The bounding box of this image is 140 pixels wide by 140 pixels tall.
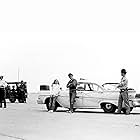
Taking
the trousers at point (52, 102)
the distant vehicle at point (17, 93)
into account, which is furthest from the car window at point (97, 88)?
the distant vehicle at point (17, 93)

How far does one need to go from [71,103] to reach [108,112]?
1.65 metres

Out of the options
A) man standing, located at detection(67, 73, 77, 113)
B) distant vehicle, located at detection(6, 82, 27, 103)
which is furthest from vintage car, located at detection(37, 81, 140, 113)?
distant vehicle, located at detection(6, 82, 27, 103)

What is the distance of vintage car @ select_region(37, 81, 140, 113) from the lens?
19953 mm

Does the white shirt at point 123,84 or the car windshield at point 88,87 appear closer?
the white shirt at point 123,84

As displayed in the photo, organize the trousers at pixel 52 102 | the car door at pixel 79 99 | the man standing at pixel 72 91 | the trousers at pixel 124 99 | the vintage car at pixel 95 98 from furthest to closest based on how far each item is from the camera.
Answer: the trousers at pixel 52 102, the car door at pixel 79 99, the man standing at pixel 72 91, the vintage car at pixel 95 98, the trousers at pixel 124 99

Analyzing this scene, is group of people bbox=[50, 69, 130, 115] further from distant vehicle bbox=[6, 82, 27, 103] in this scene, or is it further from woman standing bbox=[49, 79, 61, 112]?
distant vehicle bbox=[6, 82, 27, 103]

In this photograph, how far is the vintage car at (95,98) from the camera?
20.0 meters

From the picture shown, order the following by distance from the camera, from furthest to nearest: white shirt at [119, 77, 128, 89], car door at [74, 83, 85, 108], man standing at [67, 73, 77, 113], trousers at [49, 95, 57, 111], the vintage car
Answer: trousers at [49, 95, 57, 111], car door at [74, 83, 85, 108], man standing at [67, 73, 77, 113], the vintage car, white shirt at [119, 77, 128, 89]

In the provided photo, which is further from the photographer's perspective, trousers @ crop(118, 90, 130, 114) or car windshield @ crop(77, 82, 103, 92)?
car windshield @ crop(77, 82, 103, 92)

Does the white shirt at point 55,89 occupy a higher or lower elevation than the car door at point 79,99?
higher

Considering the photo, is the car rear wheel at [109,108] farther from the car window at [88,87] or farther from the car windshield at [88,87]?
the car window at [88,87]

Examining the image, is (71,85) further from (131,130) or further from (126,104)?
(131,130)

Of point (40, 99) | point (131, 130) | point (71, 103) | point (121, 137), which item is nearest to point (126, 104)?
point (71, 103)

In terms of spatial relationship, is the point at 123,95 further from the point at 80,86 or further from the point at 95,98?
the point at 80,86
